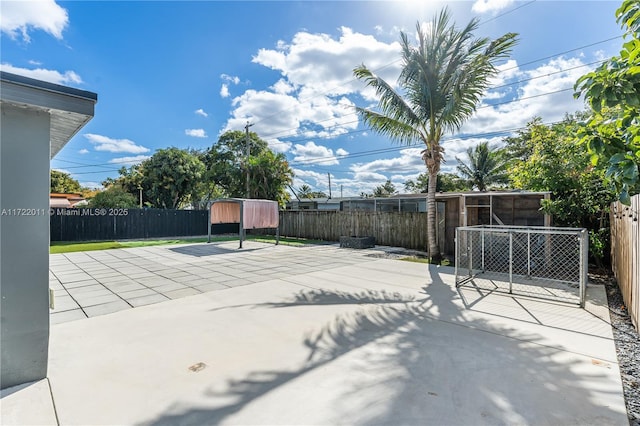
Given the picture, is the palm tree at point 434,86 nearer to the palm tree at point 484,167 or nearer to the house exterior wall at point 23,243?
the house exterior wall at point 23,243

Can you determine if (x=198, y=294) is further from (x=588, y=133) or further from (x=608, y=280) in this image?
(x=608, y=280)

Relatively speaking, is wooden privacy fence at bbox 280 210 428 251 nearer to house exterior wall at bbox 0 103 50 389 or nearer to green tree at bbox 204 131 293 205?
green tree at bbox 204 131 293 205

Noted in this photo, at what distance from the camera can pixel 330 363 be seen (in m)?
2.68

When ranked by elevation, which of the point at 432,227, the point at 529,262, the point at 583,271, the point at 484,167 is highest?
the point at 484,167

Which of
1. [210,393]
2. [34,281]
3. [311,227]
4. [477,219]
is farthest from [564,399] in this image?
[311,227]

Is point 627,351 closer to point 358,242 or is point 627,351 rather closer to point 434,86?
point 434,86

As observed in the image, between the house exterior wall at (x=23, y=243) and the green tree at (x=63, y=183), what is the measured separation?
128ft

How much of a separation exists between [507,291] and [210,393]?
5.21m

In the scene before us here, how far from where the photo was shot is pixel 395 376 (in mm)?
2479

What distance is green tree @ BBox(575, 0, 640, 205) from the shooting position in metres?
1.93

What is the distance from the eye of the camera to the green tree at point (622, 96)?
76.0 inches

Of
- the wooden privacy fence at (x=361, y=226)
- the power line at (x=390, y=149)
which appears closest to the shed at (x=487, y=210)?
the wooden privacy fence at (x=361, y=226)

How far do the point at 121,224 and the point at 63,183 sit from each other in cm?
2661

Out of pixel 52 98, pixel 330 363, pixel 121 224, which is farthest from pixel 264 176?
pixel 330 363
